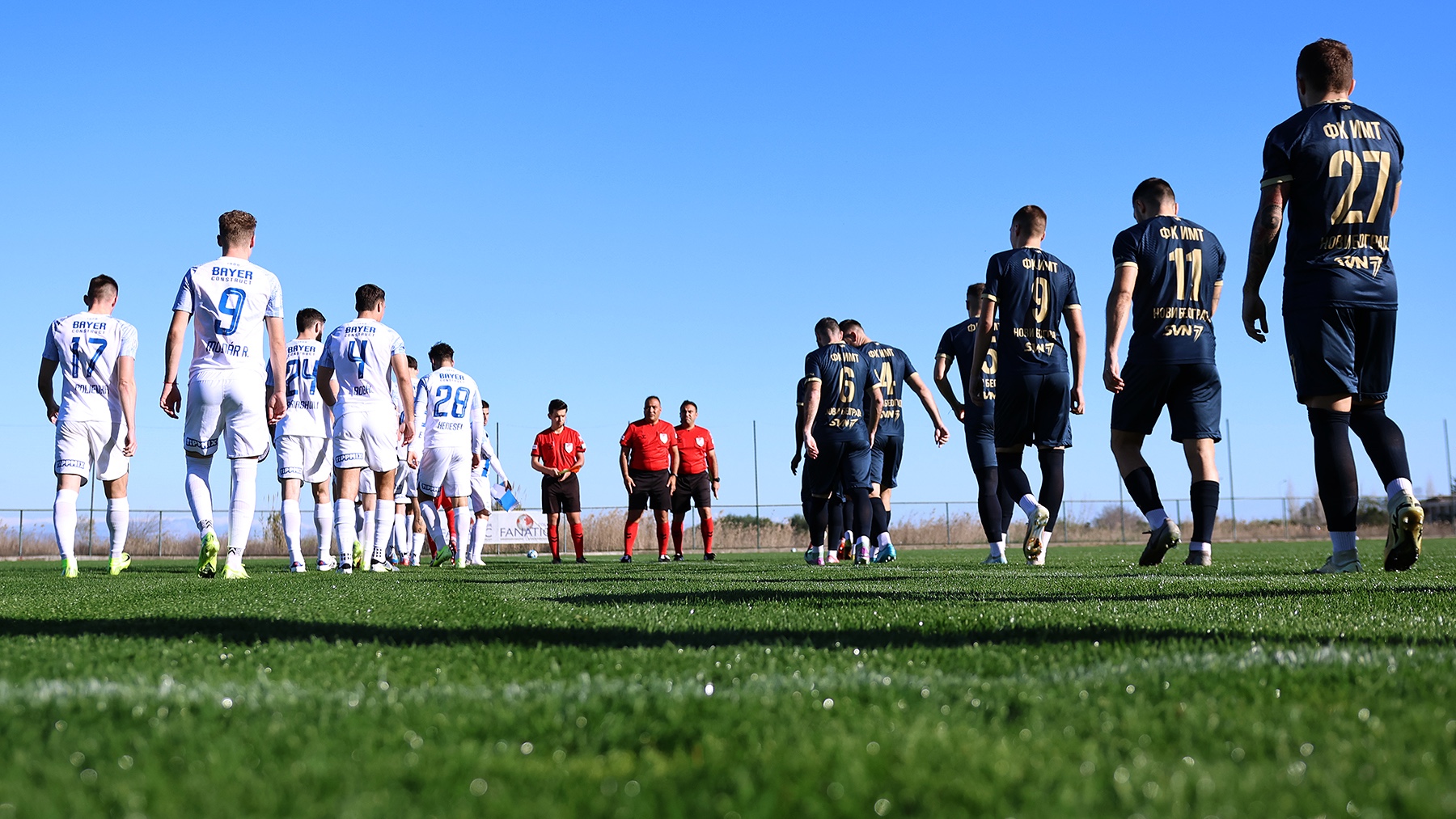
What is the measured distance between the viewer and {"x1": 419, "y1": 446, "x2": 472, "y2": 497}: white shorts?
1277 centimetres

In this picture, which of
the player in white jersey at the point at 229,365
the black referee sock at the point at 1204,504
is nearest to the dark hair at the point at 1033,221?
the black referee sock at the point at 1204,504

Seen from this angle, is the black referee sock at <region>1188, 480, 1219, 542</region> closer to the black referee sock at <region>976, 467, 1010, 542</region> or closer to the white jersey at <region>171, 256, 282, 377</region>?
the black referee sock at <region>976, 467, 1010, 542</region>

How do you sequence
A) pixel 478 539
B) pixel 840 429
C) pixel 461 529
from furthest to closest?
pixel 478 539 → pixel 461 529 → pixel 840 429

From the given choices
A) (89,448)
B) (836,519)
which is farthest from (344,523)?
(836,519)

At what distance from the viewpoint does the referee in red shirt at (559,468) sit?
52.3 ft

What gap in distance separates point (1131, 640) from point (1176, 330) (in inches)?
192

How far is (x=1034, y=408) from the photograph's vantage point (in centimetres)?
811

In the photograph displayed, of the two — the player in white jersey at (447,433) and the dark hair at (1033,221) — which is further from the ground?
the dark hair at (1033,221)

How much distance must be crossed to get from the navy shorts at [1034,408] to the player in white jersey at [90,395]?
6684 millimetres

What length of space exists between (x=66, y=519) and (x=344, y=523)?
217cm

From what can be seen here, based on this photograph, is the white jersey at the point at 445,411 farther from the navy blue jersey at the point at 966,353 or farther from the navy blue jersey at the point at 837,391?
the navy blue jersey at the point at 966,353

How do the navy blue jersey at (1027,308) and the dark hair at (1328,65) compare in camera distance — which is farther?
the navy blue jersey at (1027,308)

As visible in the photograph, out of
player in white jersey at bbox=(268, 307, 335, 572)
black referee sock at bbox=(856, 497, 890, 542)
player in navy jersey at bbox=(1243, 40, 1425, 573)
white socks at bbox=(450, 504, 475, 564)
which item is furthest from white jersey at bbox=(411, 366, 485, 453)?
player in navy jersey at bbox=(1243, 40, 1425, 573)

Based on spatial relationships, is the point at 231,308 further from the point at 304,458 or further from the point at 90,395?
the point at 304,458
